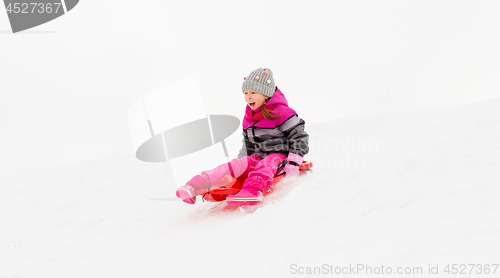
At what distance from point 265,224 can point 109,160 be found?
14.6ft

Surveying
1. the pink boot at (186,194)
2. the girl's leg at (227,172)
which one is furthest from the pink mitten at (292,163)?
the pink boot at (186,194)

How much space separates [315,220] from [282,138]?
4.13 feet

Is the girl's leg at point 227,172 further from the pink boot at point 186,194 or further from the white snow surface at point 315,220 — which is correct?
the white snow surface at point 315,220

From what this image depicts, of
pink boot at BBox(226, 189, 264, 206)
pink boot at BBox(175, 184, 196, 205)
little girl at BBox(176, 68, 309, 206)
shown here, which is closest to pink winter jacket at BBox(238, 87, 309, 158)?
little girl at BBox(176, 68, 309, 206)

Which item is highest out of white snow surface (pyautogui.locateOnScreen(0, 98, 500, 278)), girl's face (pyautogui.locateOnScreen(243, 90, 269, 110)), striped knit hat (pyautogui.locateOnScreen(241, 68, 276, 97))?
striped knit hat (pyautogui.locateOnScreen(241, 68, 276, 97))

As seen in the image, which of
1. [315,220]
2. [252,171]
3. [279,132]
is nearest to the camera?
[315,220]

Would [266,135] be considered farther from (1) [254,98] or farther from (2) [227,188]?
(2) [227,188]

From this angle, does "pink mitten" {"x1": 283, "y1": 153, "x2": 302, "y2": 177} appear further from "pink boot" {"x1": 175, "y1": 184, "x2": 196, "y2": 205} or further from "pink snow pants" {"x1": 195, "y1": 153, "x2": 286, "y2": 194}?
"pink boot" {"x1": 175, "y1": 184, "x2": 196, "y2": 205}

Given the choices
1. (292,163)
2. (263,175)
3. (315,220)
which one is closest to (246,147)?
(292,163)

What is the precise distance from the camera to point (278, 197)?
10.4 ft

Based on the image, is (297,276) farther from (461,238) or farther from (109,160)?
(109,160)

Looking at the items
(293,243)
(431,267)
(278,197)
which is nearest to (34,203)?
(278,197)

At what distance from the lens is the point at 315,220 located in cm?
238

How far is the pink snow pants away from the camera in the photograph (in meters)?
3.07
